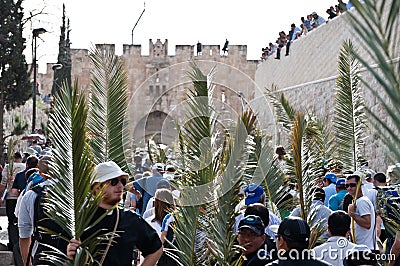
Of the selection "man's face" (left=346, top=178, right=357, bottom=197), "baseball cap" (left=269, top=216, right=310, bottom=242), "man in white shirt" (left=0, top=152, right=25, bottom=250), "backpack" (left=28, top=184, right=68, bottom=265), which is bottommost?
"man in white shirt" (left=0, top=152, right=25, bottom=250)

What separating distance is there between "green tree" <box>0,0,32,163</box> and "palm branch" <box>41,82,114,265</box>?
67.9ft

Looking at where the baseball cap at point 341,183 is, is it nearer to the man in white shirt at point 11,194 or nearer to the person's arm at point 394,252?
the person's arm at point 394,252

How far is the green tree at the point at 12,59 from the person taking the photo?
25.4m

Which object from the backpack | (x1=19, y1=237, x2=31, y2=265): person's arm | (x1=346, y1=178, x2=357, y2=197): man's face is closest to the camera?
the backpack

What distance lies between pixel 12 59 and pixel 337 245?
2238 centimetres

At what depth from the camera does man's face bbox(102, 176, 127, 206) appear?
461 centimetres

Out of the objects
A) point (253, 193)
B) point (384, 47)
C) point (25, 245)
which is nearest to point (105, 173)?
point (253, 193)

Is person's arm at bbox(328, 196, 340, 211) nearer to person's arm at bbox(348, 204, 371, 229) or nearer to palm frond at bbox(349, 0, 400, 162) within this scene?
person's arm at bbox(348, 204, 371, 229)

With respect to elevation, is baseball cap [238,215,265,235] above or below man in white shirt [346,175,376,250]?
above

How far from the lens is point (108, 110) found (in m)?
7.97

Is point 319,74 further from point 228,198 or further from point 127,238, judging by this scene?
point 127,238

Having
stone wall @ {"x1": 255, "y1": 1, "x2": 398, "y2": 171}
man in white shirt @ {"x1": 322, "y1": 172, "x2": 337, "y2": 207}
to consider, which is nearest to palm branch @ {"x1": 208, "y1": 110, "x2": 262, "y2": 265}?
man in white shirt @ {"x1": 322, "y1": 172, "x2": 337, "y2": 207}

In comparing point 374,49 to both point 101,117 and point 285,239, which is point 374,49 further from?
point 101,117

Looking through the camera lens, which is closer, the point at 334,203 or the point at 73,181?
the point at 73,181
